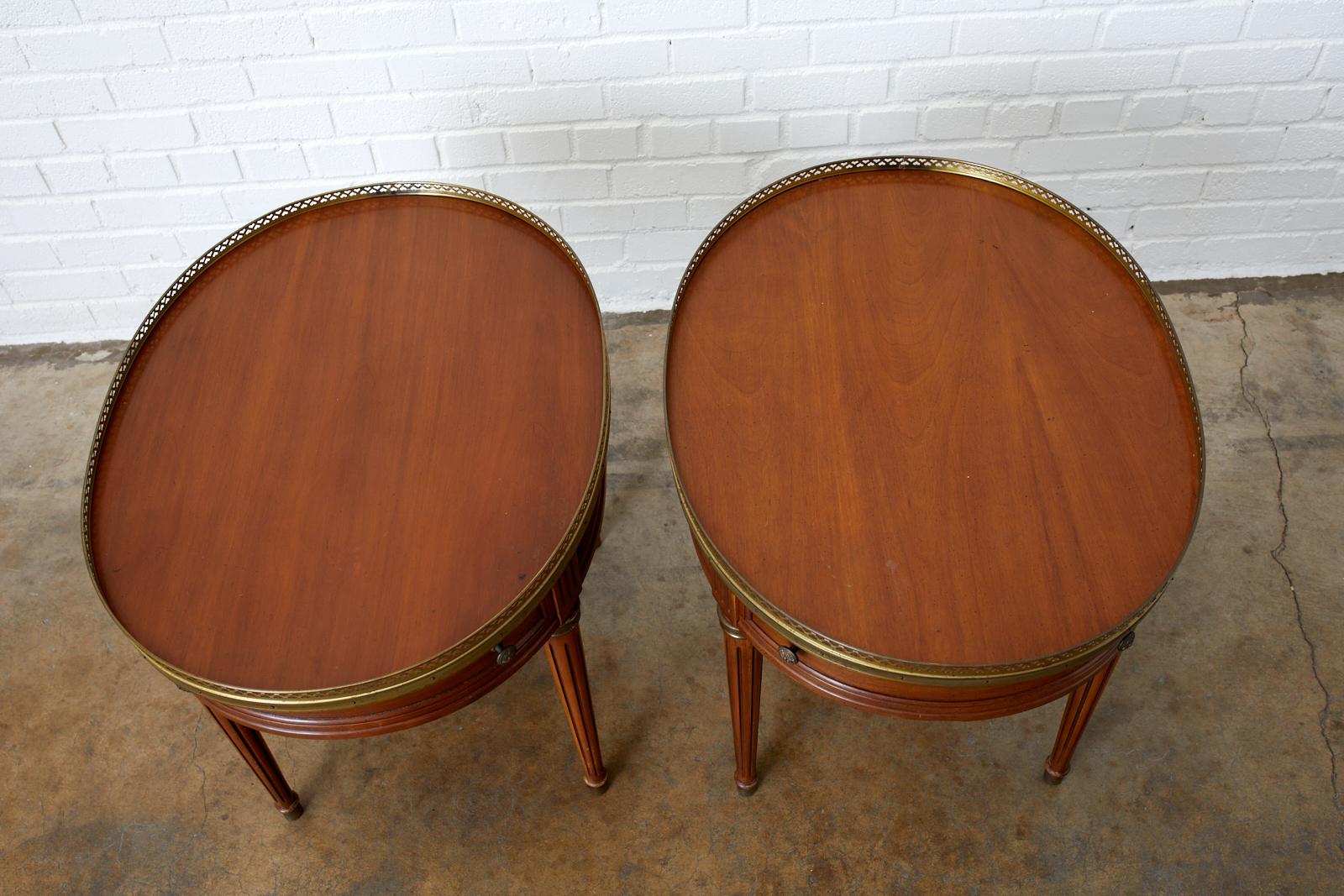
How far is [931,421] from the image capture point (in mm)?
1531

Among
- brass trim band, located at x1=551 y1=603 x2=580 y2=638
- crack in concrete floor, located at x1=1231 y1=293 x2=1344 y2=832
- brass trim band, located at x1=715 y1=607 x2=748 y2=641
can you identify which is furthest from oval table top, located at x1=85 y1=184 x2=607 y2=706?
crack in concrete floor, located at x1=1231 y1=293 x2=1344 y2=832

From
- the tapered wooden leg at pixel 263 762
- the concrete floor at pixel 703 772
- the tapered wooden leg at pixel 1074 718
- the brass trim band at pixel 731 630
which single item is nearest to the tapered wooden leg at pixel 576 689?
the concrete floor at pixel 703 772

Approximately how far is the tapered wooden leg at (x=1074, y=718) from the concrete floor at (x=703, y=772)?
0.17ft

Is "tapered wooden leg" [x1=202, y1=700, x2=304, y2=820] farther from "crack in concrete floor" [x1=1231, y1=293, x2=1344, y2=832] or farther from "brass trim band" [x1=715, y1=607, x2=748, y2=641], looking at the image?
"crack in concrete floor" [x1=1231, y1=293, x2=1344, y2=832]

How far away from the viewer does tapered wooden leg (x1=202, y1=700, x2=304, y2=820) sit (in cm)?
161

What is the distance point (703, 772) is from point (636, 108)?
144cm

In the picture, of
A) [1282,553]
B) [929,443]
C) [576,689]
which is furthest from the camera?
[1282,553]

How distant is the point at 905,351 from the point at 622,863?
104cm

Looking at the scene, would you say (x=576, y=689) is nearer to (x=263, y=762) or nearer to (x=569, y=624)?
(x=569, y=624)

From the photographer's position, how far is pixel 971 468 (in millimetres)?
1469

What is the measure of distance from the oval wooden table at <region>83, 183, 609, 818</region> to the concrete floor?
0.14 meters

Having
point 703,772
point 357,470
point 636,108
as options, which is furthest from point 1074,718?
point 636,108

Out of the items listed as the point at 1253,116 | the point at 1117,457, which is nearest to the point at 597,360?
the point at 1117,457

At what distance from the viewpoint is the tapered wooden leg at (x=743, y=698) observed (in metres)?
1.57
